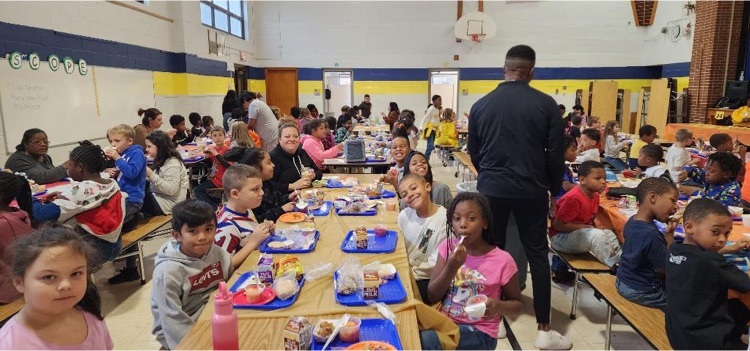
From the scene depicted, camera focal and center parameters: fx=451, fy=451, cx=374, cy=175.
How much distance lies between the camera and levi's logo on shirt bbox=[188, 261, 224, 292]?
7.09 ft

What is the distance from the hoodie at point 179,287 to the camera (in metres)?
2.00

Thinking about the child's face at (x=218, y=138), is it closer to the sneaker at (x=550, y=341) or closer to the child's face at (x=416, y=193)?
the child's face at (x=416, y=193)

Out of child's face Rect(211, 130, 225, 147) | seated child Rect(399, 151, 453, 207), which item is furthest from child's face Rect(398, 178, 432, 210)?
child's face Rect(211, 130, 225, 147)

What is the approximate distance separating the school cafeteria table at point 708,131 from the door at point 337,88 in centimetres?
1011

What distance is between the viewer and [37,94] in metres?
6.26

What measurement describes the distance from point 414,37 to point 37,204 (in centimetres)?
1394

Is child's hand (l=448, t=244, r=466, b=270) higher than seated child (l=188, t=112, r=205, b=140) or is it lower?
lower

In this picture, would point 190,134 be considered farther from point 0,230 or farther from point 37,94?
point 0,230

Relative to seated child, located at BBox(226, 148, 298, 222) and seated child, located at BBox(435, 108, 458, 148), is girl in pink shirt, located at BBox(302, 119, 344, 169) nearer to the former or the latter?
seated child, located at BBox(226, 148, 298, 222)

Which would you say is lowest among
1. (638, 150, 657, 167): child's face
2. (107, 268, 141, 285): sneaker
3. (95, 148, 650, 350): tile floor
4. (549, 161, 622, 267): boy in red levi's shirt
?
(95, 148, 650, 350): tile floor

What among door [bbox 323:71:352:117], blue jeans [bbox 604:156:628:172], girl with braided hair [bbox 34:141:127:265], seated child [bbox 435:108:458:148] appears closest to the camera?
girl with braided hair [bbox 34:141:127:265]

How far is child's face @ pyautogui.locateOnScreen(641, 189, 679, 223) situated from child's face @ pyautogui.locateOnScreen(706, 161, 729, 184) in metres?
1.53

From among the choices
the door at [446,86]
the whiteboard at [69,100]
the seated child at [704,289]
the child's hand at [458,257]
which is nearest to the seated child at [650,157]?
the seated child at [704,289]

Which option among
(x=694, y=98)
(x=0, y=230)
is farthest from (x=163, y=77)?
(x=694, y=98)
